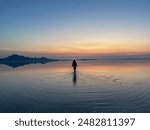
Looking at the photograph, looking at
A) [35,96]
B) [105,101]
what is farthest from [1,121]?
[35,96]

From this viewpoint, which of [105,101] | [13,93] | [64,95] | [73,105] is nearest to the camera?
[73,105]

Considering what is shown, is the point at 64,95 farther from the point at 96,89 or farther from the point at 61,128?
the point at 61,128

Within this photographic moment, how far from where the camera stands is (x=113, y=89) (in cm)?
903

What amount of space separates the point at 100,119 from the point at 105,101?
11.4ft

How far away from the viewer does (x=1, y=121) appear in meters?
3.71

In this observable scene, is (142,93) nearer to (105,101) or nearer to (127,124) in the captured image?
(105,101)

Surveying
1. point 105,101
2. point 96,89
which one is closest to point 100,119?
point 105,101

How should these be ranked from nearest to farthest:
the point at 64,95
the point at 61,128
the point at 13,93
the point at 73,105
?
the point at 61,128 → the point at 73,105 → the point at 64,95 → the point at 13,93

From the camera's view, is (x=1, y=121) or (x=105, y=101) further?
(x=105, y=101)

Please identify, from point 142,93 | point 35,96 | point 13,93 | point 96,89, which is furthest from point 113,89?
point 13,93

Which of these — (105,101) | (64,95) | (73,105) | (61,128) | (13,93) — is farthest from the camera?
(13,93)

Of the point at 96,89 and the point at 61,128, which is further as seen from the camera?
the point at 96,89

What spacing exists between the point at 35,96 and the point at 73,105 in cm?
181

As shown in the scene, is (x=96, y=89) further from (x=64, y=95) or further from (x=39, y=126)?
(x=39, y=126)
